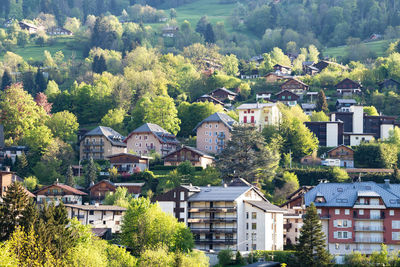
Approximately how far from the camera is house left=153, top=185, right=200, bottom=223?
99.7 m

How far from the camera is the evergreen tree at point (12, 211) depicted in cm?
7375

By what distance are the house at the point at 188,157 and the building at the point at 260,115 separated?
14.9 m

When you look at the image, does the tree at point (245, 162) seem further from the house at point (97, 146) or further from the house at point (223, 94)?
the house at point (223, 94)

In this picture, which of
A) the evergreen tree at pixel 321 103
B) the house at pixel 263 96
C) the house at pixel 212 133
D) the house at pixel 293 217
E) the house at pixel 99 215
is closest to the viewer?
the house at pixel 99 215

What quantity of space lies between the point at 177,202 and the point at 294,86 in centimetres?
7614

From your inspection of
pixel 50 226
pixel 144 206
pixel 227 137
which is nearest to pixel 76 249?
pixel 50 226

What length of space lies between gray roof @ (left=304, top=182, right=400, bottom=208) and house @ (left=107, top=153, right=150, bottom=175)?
116 feet

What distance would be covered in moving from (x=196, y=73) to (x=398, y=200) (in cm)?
9481

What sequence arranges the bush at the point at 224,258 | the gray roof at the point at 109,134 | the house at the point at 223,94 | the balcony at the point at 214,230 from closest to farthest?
1. the bush at the point at 224,258
2. the balcony at the point at 214,230
3. the gray roof at the point at 109,134
4. the house at the point at 223,94

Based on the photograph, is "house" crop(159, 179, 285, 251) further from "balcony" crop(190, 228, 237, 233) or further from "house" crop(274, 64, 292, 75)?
"house" crop(274, 64, 292, 75)

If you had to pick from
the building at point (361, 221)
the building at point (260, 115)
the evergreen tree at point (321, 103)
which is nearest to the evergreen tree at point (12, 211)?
the building at point (361, 221)

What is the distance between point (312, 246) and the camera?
84.4 metres

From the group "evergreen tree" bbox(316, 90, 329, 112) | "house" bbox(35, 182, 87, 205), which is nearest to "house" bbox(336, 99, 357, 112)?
"evergreen tree" bbox(316, 90, 329, 112)

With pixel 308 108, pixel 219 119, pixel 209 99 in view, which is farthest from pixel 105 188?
pixel 308 108
